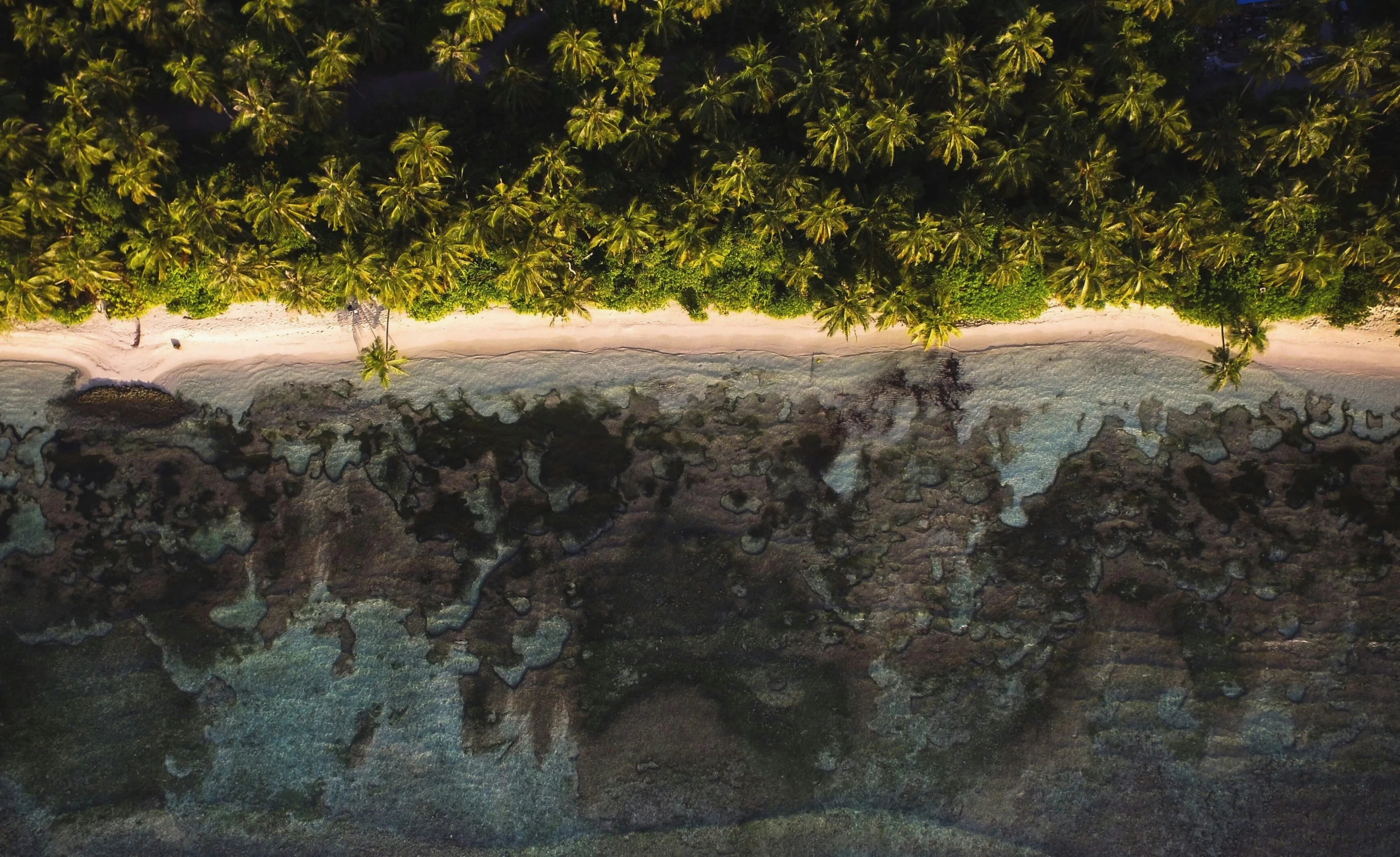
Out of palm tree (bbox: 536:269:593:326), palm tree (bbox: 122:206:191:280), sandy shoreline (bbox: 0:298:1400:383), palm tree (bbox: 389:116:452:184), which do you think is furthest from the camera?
sandy shoreline (bbox: 0:298:1400:383)

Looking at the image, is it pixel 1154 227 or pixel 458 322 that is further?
pixel 458 322

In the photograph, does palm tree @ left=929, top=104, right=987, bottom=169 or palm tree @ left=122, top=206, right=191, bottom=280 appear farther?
palm tree @ left=122, top=206, right=191, bottom=280

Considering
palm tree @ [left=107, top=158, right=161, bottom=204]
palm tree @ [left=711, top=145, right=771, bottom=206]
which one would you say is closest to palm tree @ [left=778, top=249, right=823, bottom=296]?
palm tree @ [left=711, top=145, right=771, bottom=206]

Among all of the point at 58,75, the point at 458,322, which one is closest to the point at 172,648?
the point at 458,322

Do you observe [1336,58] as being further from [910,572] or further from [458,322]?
[458,322]

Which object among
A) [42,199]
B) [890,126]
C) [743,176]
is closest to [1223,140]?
[890,126]

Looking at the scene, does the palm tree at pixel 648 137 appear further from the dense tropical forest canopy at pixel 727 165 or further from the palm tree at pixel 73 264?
the palm tree at pixel 73 264

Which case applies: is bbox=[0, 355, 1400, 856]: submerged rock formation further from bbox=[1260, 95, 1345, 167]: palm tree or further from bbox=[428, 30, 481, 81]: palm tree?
bbox=[428, 30, 481, 81]: palm tree

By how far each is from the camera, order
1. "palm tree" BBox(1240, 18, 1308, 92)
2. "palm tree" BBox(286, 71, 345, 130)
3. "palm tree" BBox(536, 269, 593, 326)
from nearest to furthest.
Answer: "palm tree" BBox(1240, 18, 1308, 92) < "palm tree" BBox(286, 71, 345, 130) < "palm tree" BBox(536, 269, 593, 326)
